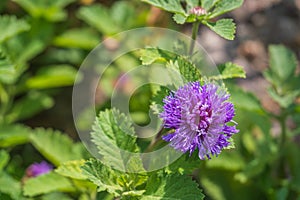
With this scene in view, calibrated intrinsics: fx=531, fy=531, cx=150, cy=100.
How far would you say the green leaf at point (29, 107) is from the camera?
2.26 metres

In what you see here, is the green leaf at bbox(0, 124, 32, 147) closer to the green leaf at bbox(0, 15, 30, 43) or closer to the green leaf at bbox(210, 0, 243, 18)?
the green leaf at bbox(0, 15, 30, 43)

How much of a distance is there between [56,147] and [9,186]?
0.23 metres

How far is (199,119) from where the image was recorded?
1227mm

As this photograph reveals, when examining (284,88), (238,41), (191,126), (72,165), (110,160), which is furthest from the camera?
(238,41)

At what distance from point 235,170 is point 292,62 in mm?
501

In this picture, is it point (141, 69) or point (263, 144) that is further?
point (141, 69)

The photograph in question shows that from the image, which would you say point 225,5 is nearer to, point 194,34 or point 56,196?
point 194,34

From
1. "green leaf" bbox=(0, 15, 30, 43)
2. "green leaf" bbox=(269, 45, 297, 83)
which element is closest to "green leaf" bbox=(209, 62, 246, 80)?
"green leaf" bbox=(269, 45, 297, 83)

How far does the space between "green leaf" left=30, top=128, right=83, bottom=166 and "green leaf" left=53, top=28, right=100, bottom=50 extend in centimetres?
56

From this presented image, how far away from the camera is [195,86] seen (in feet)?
4.03

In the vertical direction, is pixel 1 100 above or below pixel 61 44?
below

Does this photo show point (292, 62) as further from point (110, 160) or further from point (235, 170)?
point (110, 160)

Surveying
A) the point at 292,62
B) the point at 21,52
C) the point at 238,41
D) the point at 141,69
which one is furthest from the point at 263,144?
the point at 21,52

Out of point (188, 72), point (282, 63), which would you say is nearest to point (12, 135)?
point (188, 72)
